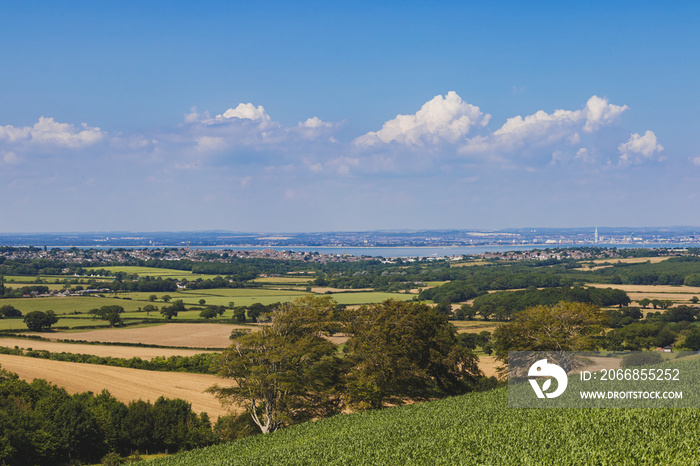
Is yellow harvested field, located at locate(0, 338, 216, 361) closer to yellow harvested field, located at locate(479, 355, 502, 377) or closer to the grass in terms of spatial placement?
the grass

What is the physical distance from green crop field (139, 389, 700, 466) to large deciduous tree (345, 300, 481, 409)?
23.0 feet

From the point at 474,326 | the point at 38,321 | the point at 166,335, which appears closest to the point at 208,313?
the point at 166,335

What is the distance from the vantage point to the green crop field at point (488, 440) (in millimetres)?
15141

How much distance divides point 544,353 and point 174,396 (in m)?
28.5

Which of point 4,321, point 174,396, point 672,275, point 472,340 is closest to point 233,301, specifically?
point 4,321

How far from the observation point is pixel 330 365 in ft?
111

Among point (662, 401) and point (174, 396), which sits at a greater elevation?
point (662, 401)

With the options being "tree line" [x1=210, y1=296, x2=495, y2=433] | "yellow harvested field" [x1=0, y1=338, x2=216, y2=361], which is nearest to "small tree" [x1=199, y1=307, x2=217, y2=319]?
"yellow harvested field" [x1=0, y1=338, x2=216, y2=361]

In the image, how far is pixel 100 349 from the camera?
6556 centimetres

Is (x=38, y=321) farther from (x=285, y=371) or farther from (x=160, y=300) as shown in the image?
(x=285, y=371)

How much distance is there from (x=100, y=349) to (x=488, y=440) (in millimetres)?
59109

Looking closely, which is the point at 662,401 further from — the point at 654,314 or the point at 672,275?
the point at 672,275

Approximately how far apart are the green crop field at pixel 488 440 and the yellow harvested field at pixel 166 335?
46505mm

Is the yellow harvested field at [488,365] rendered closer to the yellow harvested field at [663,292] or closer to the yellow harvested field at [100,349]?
the yellow harvested field at [100,349]
